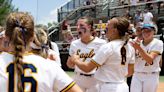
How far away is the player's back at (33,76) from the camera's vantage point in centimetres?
276

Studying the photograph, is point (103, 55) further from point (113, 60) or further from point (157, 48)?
point (157, 48)

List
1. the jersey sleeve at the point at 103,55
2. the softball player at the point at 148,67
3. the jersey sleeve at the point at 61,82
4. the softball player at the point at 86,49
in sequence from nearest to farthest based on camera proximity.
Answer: the jersey sleeve at the point at 61,82 < the jersey sleeve at the point at 103,55 < the softball player at the point at 86,49 < the softball player at the point at 148,67

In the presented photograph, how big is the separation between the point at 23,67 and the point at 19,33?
246 millimetres

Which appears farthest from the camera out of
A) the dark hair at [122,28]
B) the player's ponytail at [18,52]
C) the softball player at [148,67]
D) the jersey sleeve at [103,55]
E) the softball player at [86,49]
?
the softball player at [148,67]

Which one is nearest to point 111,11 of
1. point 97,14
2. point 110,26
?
point 97,14

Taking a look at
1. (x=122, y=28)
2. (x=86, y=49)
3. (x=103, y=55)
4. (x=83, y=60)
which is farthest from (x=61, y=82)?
(x=86, y=49)

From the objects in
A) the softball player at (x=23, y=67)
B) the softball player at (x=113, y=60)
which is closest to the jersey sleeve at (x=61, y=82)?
the softball player at (x=23, y=67)

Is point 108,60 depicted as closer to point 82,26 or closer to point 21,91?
point 82,26

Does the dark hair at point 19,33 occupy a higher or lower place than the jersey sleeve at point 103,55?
higher

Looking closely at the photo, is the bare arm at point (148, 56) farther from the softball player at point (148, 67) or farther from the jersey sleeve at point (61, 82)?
the jersey sleeve at point (61, 82)

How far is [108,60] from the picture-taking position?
185 inches

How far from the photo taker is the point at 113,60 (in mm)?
4699

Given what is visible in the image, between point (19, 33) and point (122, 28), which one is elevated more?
point (19, 33)

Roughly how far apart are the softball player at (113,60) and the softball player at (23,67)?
1.81 metres
